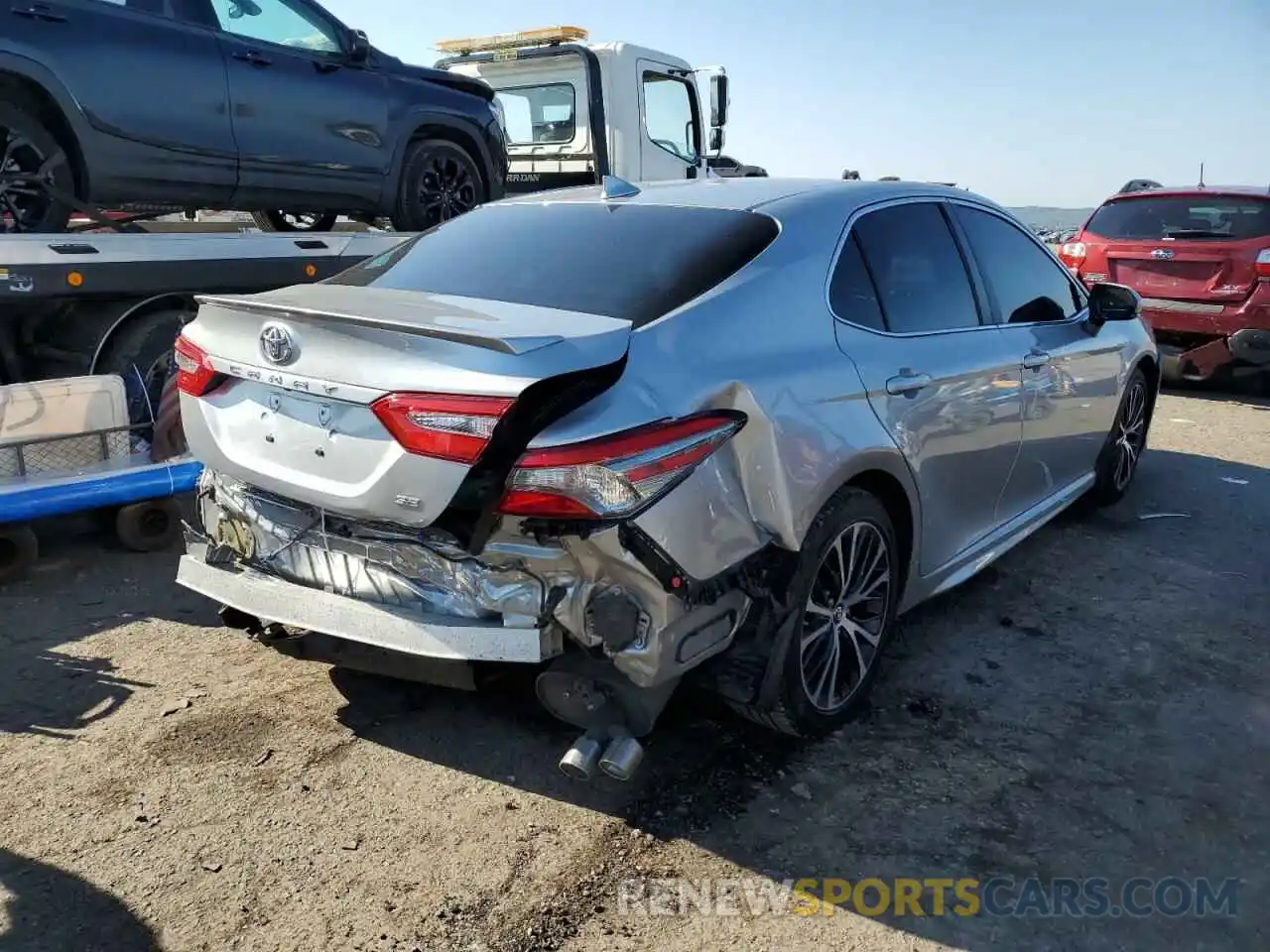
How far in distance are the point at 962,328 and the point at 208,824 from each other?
2.99 meters

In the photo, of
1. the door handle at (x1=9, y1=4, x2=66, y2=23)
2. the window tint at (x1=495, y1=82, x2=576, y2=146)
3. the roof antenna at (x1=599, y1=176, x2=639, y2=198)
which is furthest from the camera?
the window tint at (x1=495, y1=82, x2=576, y2=146)

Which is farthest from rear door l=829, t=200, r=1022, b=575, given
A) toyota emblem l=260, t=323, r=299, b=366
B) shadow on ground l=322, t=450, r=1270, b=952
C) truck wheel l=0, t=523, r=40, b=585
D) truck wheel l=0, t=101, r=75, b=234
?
truck wheel l=0, t=101, r=75, b=234

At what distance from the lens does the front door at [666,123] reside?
9.70 m

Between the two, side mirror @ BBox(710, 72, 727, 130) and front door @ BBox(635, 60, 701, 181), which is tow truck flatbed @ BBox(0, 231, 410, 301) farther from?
side mirror @ BBox(710, 72, 727, 130)

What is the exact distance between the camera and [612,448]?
2445 millimetres

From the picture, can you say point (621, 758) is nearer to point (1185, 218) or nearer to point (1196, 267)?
point (1196, 267)

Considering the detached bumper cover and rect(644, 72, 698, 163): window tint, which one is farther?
rect(644, 72, 698, 163): window tint

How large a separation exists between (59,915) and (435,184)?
19.4ft

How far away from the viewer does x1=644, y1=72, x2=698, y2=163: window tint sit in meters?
9.77

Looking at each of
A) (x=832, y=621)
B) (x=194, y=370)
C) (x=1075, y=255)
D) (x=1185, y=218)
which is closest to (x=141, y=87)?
(x=194, y=370)

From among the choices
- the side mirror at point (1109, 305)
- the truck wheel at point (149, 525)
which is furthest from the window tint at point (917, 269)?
the truck wheel at point (149, 525)

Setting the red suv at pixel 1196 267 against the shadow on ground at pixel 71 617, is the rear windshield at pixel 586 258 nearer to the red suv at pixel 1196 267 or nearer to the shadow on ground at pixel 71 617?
the shadow on ground at pixel 71 617

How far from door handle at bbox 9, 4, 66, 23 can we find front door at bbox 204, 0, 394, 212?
3.18 feet

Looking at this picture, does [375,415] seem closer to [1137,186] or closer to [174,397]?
[174,397]
